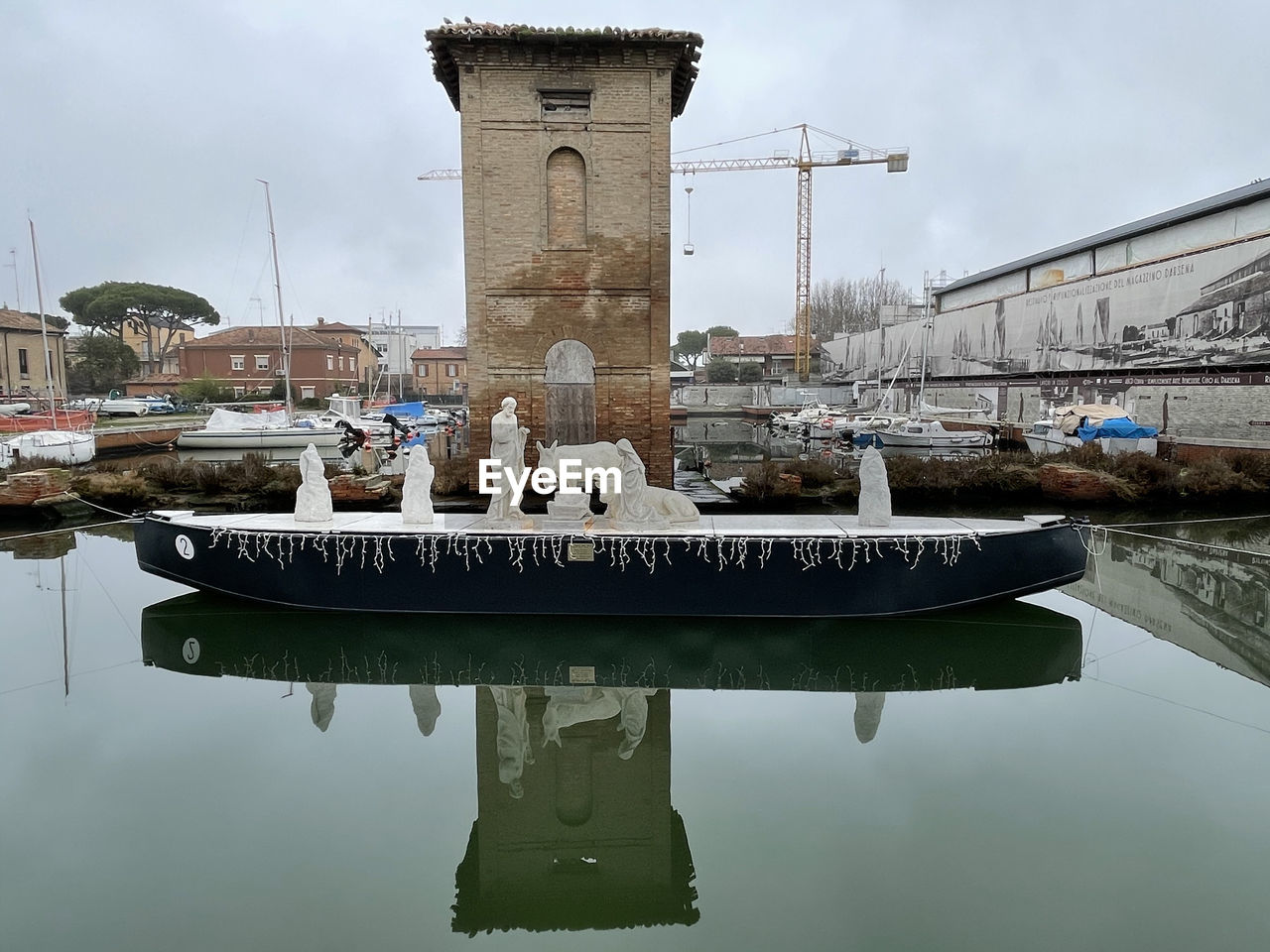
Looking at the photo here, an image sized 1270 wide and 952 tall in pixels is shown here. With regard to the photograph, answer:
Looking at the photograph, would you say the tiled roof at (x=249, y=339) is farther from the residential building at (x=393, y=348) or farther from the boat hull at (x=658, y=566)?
the boat hull at (x=658, y=566)

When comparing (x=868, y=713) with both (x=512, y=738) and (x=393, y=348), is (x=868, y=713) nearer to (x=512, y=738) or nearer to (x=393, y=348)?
(x=512, y=738)

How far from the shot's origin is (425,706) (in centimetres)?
863

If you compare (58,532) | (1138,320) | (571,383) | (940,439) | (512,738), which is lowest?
(512,738)

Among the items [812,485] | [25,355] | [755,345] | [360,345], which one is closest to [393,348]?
[360,345]

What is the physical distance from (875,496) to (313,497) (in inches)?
329

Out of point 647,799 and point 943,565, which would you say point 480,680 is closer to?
point 647,799

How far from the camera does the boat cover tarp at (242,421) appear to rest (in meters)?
36.9

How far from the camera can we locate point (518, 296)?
625 inches

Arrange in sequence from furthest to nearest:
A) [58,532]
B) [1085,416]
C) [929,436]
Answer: [929,436]
[1085,416]
[58,532]

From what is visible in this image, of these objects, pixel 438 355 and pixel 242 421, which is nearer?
pixel 242 421

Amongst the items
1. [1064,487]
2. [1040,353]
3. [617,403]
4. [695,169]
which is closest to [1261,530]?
[1064,487]

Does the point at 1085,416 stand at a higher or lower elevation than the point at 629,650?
higher

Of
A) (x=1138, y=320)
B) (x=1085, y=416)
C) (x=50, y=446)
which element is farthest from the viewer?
(x=1085, y=416)

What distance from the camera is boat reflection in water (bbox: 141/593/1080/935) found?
572 centimetres
